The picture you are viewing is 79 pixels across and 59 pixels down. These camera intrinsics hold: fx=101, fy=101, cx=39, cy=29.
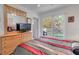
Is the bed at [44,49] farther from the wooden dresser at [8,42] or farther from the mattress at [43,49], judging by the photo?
the wooden dresser at [8,42]

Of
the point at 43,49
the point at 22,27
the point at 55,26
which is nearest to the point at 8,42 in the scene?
the point at 22,27

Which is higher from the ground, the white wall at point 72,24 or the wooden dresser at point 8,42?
the white wall at point 72,24


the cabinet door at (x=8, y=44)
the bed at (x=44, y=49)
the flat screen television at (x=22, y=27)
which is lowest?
the cabinet door at (x=8, y=44)

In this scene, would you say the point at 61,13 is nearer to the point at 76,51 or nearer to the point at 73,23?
the point at 73,23

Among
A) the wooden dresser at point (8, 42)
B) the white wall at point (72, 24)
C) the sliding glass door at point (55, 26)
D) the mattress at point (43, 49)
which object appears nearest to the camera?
the mattress at point (43, 49)

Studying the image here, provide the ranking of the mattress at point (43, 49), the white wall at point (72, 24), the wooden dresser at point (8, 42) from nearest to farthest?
the mattress at point (43, 49) → the wooden dresser at point (8, 42) → the white wall at point (72, 24)

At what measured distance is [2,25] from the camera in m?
3.85

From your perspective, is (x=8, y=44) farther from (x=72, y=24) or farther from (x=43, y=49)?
(x=72, y=24)

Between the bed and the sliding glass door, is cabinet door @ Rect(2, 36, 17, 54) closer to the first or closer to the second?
the bed

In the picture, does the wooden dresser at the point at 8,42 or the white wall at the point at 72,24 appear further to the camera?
the white wall at the point at 72,24

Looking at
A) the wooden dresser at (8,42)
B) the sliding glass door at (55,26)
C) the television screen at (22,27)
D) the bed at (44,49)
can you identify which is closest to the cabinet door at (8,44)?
the wooden dresser at (8,42)

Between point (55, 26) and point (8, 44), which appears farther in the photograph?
point (55, 26)

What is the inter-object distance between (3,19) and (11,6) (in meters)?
0.74

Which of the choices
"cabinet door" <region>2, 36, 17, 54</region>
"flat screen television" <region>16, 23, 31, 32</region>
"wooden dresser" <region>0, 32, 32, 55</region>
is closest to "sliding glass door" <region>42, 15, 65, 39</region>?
"flat screen television" <region>16, 23, 31, 32</region>
